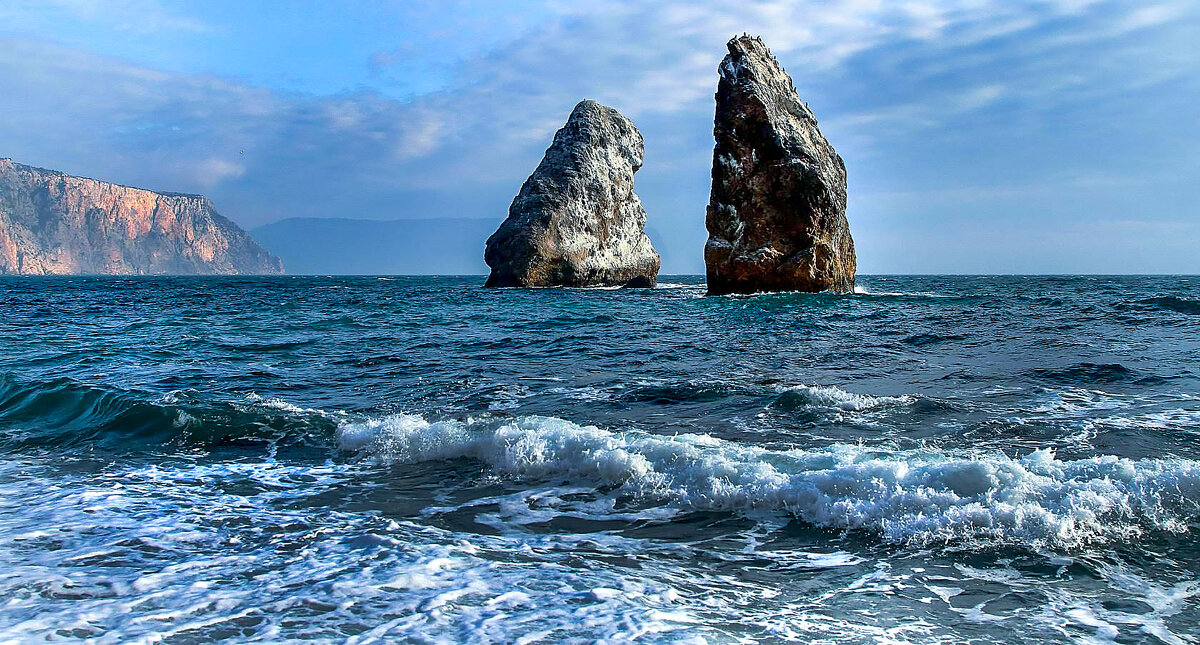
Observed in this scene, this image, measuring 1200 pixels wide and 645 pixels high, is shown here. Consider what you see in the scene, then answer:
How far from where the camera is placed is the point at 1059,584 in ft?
12.2

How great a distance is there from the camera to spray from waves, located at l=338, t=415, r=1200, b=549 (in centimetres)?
448

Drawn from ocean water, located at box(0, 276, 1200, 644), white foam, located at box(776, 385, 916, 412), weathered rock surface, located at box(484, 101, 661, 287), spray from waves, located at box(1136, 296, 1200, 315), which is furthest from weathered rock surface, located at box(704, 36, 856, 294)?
white foam, located at box(776, 385, 916, 412)

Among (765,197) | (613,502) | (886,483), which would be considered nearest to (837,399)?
(886,483)

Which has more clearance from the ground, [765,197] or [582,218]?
[582,218]

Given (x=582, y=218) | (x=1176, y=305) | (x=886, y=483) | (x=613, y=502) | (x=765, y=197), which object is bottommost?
(x=613, y=502)

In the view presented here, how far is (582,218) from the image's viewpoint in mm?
56531

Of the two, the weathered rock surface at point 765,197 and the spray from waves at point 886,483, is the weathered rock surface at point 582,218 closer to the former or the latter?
the weathered rock surface at point 765,197

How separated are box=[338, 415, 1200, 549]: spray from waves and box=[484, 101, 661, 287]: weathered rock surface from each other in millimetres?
47649

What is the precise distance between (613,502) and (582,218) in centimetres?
5205

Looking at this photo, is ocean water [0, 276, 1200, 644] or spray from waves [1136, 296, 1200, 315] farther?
spray from waves [1136, 296, 1200, 315]

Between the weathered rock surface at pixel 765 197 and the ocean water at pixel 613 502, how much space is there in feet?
67.5

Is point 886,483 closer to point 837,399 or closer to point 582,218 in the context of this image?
point 837,399

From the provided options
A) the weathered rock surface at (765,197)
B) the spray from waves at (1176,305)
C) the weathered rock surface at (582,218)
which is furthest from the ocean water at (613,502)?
the weathered rock surface at (582,218)

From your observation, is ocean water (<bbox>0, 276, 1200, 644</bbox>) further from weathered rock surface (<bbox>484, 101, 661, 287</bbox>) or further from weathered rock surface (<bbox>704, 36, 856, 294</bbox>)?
weathered rock surface (<bbox>484, 101, 661, 287</bbox>)
